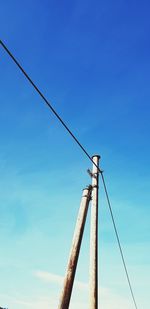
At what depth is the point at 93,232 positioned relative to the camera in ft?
20.1

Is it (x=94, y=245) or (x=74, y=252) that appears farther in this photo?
(x=94, y=245)

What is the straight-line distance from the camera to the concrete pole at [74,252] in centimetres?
462

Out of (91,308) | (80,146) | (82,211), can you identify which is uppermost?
(80,146)

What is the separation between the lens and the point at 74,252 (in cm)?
516

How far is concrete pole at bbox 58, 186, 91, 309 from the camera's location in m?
4.62

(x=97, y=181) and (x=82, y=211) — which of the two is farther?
(x=97, y=181)

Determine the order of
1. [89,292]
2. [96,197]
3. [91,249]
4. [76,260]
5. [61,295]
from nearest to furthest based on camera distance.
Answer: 1. [61,295]
2. [76,260]
3. [89,292]
4. [91,249]
5. [96,197]

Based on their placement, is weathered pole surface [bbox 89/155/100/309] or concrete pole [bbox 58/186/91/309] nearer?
concrete pole [bbox 58/186/91/309]

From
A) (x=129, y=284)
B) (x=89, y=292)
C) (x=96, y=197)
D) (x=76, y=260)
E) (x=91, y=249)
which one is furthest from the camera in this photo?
(x=129, y=284)

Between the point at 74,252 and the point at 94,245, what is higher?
the point at 94,245

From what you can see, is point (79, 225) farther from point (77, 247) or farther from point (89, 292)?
point (89, 292)

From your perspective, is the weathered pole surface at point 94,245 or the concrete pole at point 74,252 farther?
the weathered pole surface at point 94,245

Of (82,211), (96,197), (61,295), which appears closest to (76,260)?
(61,295)

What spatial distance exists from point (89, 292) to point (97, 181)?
2361 millimetres
